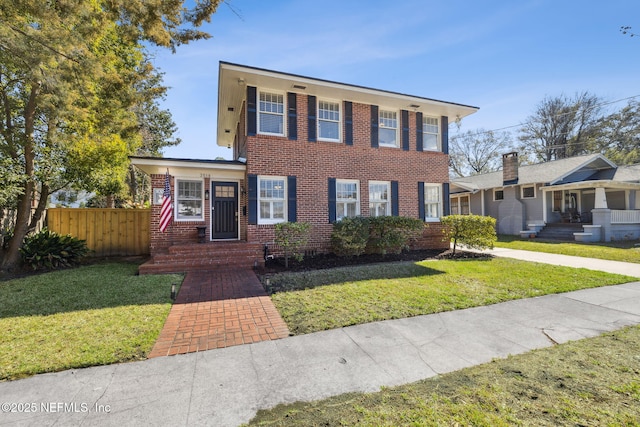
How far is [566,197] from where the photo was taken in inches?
733

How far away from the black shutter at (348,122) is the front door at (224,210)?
4.24 metres

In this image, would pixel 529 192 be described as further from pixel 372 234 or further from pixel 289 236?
pixel 289 236

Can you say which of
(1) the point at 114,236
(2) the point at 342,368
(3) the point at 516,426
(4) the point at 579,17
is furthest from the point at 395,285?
(4) the point at 579,17

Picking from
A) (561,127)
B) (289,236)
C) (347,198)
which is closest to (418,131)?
(347,198)

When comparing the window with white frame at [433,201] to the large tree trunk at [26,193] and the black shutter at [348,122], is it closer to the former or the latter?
the black shutter at [348,122]

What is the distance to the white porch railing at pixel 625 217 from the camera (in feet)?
48.0

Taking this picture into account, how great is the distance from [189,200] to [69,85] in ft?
13.6

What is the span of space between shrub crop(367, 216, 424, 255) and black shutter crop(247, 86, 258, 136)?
4773mm

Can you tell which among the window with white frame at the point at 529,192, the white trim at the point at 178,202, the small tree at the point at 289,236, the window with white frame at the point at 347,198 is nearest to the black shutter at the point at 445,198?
the window with white frame at the point at 347,198

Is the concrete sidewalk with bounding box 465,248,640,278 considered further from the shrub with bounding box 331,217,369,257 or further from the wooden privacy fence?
the wooden privacy fence

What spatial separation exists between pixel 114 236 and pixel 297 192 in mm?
6923

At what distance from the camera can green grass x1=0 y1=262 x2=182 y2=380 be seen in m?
3.08

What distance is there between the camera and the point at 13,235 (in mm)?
7770

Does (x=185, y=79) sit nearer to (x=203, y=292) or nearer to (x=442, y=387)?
(x=203, y=292)
